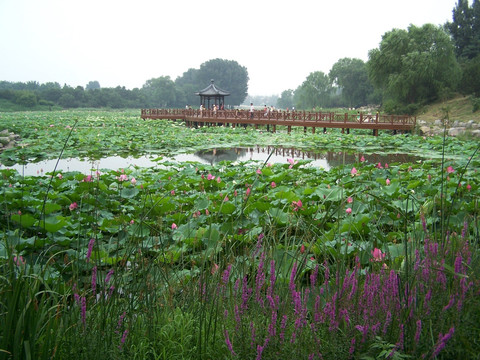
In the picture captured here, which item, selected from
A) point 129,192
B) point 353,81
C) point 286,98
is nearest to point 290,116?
point 129,192

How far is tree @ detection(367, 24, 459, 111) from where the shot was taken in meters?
21.9

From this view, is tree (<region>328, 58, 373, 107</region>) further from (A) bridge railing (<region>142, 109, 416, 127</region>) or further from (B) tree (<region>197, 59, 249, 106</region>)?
(B) tree (<region>197, 59, 249, 106</region>)

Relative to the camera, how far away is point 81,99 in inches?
1827

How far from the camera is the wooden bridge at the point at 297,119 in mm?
16219

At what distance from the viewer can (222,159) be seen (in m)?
9.57

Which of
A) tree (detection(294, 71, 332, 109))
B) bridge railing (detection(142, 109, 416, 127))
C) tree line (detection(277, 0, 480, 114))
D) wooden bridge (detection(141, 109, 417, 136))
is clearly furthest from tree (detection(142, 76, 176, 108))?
tree line (detection(277, 0, 480, 114))

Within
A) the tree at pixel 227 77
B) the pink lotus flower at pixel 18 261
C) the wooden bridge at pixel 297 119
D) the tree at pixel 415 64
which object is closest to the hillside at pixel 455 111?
the tree at pixel 415 64

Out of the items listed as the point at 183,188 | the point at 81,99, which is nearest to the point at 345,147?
the point at 183,188

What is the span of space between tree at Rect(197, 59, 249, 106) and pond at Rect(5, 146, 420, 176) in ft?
170

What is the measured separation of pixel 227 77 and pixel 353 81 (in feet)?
84.7

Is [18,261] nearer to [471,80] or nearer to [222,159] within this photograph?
[222,159]

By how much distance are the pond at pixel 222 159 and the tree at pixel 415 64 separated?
13.5 meters

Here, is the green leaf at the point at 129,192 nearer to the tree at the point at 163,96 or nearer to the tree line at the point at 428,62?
the tree line at the point at 428,62

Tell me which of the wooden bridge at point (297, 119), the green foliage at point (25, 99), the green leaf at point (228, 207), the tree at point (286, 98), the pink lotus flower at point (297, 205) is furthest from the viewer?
the tree at point (286, 98)
